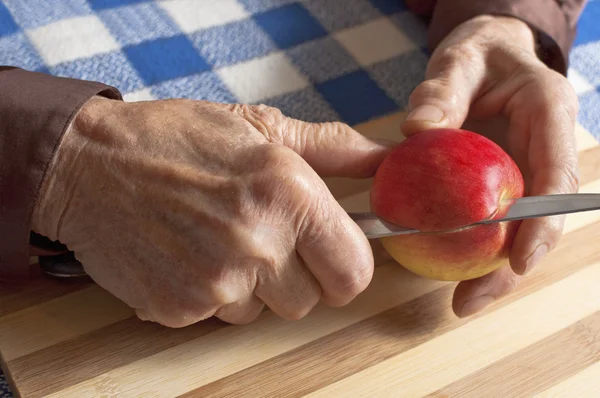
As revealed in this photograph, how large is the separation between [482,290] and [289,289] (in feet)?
0.85

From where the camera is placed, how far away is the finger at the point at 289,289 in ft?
2.61

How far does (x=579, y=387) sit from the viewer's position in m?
0.85

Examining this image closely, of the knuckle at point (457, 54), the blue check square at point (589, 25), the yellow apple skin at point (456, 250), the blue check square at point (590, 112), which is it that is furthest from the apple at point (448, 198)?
the blue check square at point (589, 25)

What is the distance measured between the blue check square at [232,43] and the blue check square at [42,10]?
219 millimetres

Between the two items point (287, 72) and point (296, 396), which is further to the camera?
point (287, 72)

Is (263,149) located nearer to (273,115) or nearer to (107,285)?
(273,115)

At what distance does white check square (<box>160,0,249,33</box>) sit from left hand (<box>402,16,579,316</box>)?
40cm

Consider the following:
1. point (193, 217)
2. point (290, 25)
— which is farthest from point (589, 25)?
point (193, 217)

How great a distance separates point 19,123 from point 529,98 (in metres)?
0.70

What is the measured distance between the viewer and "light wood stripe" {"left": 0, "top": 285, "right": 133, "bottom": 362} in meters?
0.81

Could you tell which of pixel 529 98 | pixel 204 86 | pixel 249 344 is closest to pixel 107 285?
pixel 249 344

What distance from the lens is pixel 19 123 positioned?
2.56ft

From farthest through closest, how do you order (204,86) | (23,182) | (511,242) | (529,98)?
(204,86) < (529,98) < (511,242) < (23,182)

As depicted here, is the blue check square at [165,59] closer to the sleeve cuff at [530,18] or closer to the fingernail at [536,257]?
the sleeve cuff at [530,18]
